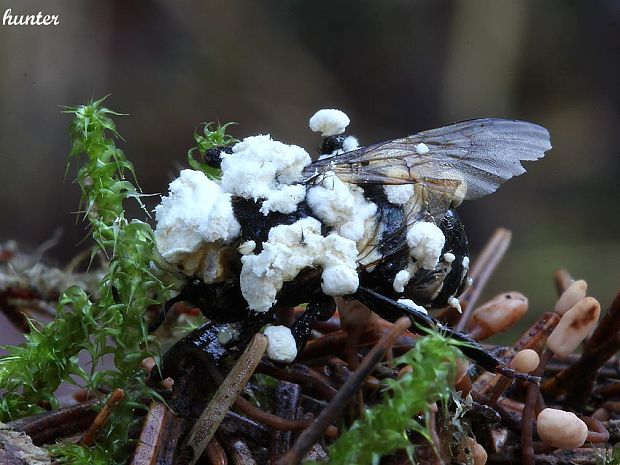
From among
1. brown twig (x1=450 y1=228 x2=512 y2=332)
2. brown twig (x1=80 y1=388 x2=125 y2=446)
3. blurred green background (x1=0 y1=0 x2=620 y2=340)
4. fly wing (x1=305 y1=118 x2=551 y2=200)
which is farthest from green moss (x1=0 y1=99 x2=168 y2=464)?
blurred green background (x1=0 y1=0 x2=620 y2=340)

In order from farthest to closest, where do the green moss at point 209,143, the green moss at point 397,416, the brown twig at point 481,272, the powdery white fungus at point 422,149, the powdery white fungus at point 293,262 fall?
the brown twig at point 481,272
the green moss at point 209,143
the powdery white fungus at point 422,149
the powdery white fungus at point 293,262
the green moss at point 397,416

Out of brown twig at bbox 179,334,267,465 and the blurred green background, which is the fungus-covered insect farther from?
the blurred green background

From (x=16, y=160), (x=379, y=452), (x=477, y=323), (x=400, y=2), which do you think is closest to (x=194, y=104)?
(x=16, y=160)

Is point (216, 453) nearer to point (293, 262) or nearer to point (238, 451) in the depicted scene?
point (238, 451)

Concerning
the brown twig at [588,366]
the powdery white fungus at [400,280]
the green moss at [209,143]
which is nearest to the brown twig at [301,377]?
the powdery white fungus at [400,280]

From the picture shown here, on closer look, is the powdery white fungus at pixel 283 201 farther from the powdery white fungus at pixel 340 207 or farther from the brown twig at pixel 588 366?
the brown twig at pixel 588 366

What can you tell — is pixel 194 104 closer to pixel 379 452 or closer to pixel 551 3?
pixel 551 3
